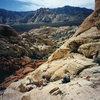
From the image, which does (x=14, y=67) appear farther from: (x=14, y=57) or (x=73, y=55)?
(x=73, y=55)

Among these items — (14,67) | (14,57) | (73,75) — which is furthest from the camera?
(14,57)

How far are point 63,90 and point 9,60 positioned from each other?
62.4ft

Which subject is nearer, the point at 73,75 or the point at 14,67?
the point at 73,75

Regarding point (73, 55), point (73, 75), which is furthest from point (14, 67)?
point (73, 75)

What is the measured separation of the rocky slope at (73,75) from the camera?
1259 centimetres

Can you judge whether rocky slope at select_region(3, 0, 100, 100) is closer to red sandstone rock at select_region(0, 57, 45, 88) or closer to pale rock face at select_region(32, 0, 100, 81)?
pale rock face at select_region(32, 0, 100, 81)

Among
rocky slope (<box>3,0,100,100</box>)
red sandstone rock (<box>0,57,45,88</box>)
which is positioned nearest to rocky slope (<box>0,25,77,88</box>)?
red sandstone rock (<box>0,57,45,88</box>)

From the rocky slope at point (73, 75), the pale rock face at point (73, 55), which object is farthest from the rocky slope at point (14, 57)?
the pale rock face at point (73, 55)

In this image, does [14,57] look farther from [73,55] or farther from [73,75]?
[73,75]

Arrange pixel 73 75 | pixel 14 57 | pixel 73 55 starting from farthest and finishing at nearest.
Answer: pixel 14 57 < pixel 73 55 < pixel 73 75

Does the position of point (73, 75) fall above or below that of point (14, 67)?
above

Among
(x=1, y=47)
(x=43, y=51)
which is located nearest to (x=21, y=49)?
(x=1, y=47)

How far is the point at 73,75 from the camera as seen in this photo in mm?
15656

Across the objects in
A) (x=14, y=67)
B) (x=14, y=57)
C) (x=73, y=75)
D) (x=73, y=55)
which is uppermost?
(x=73, y=55)
